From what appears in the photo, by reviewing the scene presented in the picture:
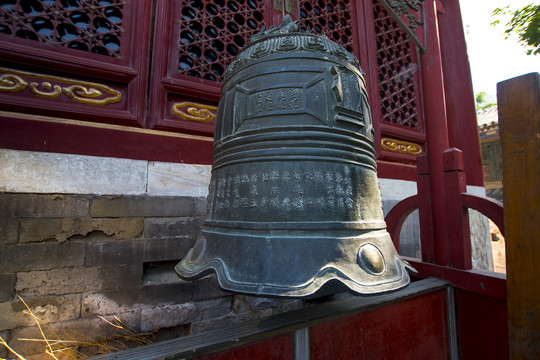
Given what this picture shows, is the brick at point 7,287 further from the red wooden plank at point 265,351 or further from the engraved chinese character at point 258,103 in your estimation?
the engraved chinese character at point 258,103

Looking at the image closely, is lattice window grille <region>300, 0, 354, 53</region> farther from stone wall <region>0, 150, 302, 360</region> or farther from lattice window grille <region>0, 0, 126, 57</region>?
stone wall <region>0, 150, 302, 360</region>

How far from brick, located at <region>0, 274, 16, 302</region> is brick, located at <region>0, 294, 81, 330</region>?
0.13 feet

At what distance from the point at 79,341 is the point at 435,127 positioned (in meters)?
3.15

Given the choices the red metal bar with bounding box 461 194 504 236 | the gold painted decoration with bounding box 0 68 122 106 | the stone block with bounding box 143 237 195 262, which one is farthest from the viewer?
the stone block with bounding box 143 237 195 262

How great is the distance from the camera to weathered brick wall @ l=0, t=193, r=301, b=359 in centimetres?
183

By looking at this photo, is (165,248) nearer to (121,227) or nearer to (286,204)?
(121,227)

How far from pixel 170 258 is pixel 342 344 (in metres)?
1.47

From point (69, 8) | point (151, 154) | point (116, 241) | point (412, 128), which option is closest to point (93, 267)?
point (116, 241)

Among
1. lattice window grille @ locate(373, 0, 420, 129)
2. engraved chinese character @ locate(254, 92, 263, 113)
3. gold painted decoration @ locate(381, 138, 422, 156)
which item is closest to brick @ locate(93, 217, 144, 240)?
engraved chinese character @ locate(254, 92, 263, 113)

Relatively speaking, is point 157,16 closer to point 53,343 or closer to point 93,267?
point 93,267

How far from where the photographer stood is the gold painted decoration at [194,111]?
2496mm

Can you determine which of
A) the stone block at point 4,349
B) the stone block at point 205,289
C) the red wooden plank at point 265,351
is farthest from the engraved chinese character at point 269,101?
the stone block at point 4,349

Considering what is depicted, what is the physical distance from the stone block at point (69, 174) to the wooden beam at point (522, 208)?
251 cm

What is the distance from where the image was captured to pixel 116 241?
211 cm
